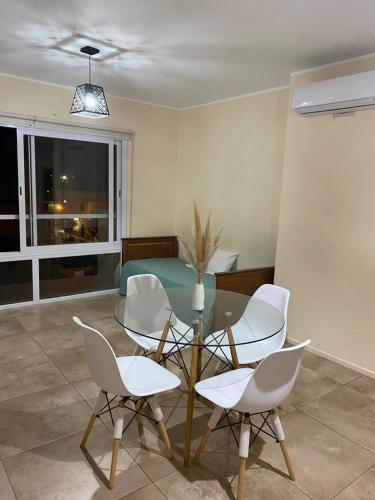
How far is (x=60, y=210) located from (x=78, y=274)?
96 centimetres

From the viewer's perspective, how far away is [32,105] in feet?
13.7

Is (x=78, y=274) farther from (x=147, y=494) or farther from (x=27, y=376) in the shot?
(x=147, y=494)

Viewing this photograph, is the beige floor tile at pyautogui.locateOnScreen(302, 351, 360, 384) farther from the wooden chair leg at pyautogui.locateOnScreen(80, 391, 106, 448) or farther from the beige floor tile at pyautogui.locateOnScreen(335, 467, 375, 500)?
the wooden chair leg at pyautogui.locateOnScreen(80, 391, 106, 448)

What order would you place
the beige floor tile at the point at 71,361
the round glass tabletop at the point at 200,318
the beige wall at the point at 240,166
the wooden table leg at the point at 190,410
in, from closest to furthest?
1. the wooden table leg at the point at 190,410
2. the round glass tabletop at the point at 200,318
3. the beige floor tile at the point at 71,361
4. the beige wall at the point at 240,166

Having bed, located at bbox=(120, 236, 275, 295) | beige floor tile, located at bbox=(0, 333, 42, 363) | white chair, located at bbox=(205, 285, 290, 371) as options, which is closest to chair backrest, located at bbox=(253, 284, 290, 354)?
white chair, located at bbox=(205, 285, 290, 371)

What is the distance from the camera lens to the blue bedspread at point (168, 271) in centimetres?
402

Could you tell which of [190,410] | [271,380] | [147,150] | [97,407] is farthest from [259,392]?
[147,150]

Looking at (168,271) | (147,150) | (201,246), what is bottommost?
(168,271)

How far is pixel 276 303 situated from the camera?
8.71 feet

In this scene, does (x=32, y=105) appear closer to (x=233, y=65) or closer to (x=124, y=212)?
(x=124, y=212)

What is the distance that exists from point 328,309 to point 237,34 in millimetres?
2319

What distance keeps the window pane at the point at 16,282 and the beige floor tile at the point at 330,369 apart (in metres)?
3.28

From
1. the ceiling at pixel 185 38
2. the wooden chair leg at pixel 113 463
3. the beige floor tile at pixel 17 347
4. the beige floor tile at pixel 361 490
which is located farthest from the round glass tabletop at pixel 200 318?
the ceiling at pixel 185 38

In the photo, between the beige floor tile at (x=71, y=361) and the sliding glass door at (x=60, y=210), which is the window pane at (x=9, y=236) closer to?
the sliding glass door at (x=60, y=210)
